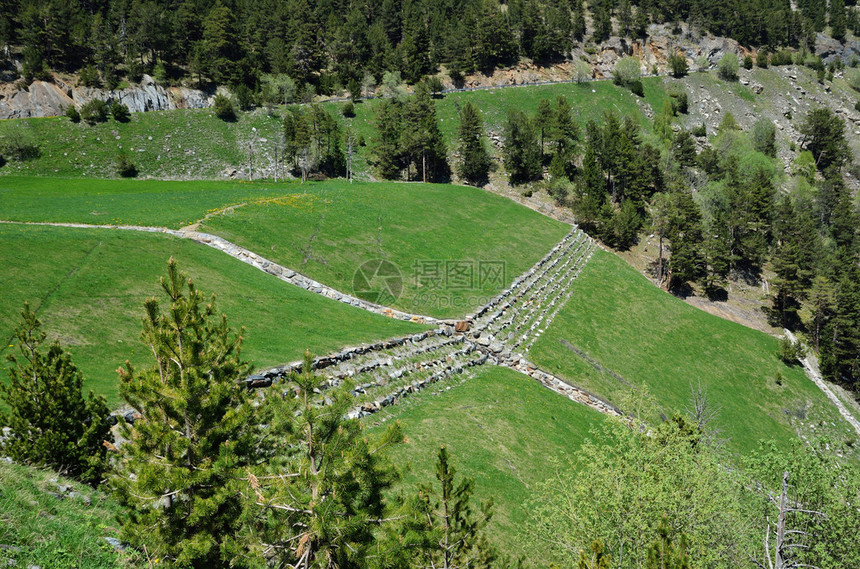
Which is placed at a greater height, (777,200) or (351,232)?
(351,232)

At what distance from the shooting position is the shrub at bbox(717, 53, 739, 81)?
13362 centimetres

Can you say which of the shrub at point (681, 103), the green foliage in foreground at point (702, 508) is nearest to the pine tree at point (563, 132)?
the shrub at point (681, 103)

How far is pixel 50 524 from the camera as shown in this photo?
31.2 feet

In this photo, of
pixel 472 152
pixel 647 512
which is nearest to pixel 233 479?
pixel 647 512

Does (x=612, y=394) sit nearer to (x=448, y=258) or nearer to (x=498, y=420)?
(x=498, y=420)

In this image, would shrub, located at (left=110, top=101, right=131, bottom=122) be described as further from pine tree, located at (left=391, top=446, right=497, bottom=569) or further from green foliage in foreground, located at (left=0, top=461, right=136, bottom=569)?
pine tree, located at (left=391, top=446, right=497, bottom=569)

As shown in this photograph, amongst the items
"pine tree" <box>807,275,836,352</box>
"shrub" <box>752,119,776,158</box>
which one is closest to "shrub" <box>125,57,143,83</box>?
"pine tree" <box>807,275,836,352</box>

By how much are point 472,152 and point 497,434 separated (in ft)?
235

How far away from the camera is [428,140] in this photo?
284 ft

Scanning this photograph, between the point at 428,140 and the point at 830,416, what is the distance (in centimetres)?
7277

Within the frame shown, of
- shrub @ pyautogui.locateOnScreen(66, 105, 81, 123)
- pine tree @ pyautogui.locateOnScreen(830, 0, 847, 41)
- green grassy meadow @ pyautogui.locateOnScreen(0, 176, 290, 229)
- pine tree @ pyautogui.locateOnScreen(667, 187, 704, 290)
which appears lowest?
pine tree @ pyautogui.locateOnScreen(667, 187, 704, 290)

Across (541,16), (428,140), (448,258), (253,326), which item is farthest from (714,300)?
(541,16)

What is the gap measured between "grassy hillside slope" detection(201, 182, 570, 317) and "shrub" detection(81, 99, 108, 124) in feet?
169

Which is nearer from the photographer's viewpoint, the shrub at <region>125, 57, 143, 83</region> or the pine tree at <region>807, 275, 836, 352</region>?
the pine tree at <region>807, 275, 836, 352</region>
